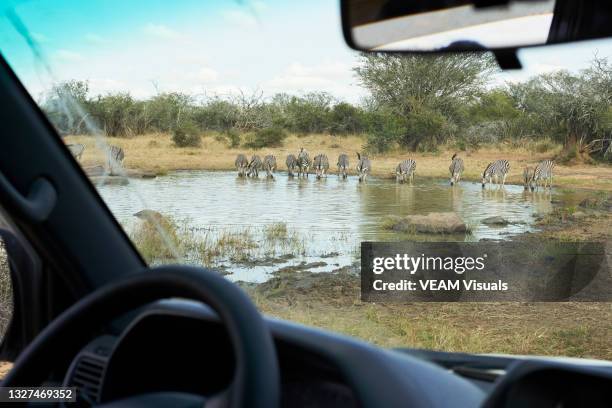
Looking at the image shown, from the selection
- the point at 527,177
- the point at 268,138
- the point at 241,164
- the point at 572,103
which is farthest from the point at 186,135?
the point at 572,103

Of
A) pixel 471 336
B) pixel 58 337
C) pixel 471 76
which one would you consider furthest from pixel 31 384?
pixel 471 76

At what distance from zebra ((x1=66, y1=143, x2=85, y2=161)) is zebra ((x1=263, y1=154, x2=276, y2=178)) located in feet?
26.9

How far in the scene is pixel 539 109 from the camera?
10422 mm

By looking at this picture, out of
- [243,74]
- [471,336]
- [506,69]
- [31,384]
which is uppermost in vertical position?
[243,74]

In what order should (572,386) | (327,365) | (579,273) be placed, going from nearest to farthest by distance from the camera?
1. (572,386)
2. (327,365)
3. (579,273)

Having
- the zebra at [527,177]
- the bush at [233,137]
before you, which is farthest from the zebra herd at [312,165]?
the zebra at [527,177]

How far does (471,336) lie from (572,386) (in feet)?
22.8

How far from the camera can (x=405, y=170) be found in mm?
10266

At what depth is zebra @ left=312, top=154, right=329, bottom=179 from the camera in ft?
33.3

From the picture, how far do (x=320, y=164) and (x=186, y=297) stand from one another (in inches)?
378

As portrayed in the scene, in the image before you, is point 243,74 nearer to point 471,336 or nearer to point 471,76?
point 471,76

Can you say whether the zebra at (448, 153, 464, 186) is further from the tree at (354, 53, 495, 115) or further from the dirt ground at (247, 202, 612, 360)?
the dirt ground at (247, 202, 612, 360)

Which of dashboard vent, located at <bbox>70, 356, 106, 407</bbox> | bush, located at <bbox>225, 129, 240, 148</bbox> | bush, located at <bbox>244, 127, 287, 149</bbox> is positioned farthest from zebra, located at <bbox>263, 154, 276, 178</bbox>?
dashboard vent, located at <bbox>70, 356, 106, 407</bbox>

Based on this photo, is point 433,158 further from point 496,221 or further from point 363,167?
point 496,221
